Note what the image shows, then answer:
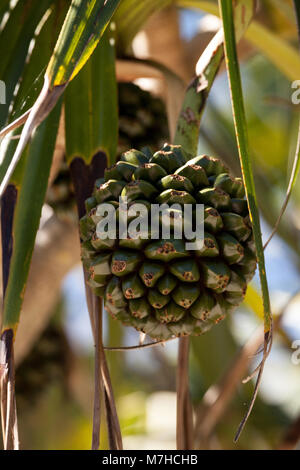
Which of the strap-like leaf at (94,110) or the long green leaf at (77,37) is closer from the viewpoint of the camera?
the long green leaf at (77,37)

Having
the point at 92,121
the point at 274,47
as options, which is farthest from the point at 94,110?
the point at 274,47

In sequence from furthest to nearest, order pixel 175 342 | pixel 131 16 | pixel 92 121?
pixel 175 342 < pixel 131 16 < pixel 92 121

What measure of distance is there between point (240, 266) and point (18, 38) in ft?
1.81

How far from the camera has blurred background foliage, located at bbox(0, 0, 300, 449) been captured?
1427 mm

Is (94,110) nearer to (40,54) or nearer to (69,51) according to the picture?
(40,54)

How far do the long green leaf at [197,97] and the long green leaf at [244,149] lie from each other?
0.14m

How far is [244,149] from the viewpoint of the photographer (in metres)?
0.63

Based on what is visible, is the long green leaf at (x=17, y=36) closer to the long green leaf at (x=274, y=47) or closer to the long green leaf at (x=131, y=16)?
the long green leaf at (x=131, y=16)

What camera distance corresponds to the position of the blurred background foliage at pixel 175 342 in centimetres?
143

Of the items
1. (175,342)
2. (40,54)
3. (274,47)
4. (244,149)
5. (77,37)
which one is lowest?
(175,342)

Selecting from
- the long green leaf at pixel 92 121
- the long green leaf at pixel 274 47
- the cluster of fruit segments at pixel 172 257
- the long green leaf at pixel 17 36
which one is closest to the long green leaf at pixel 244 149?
Result: the cluster of fruit segments at pixel 172 257

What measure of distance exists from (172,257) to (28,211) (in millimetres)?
231

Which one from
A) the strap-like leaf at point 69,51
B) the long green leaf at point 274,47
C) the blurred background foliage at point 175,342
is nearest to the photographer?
the strap-like leaf at point 69,51

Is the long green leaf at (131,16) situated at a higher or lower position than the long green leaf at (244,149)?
higher
